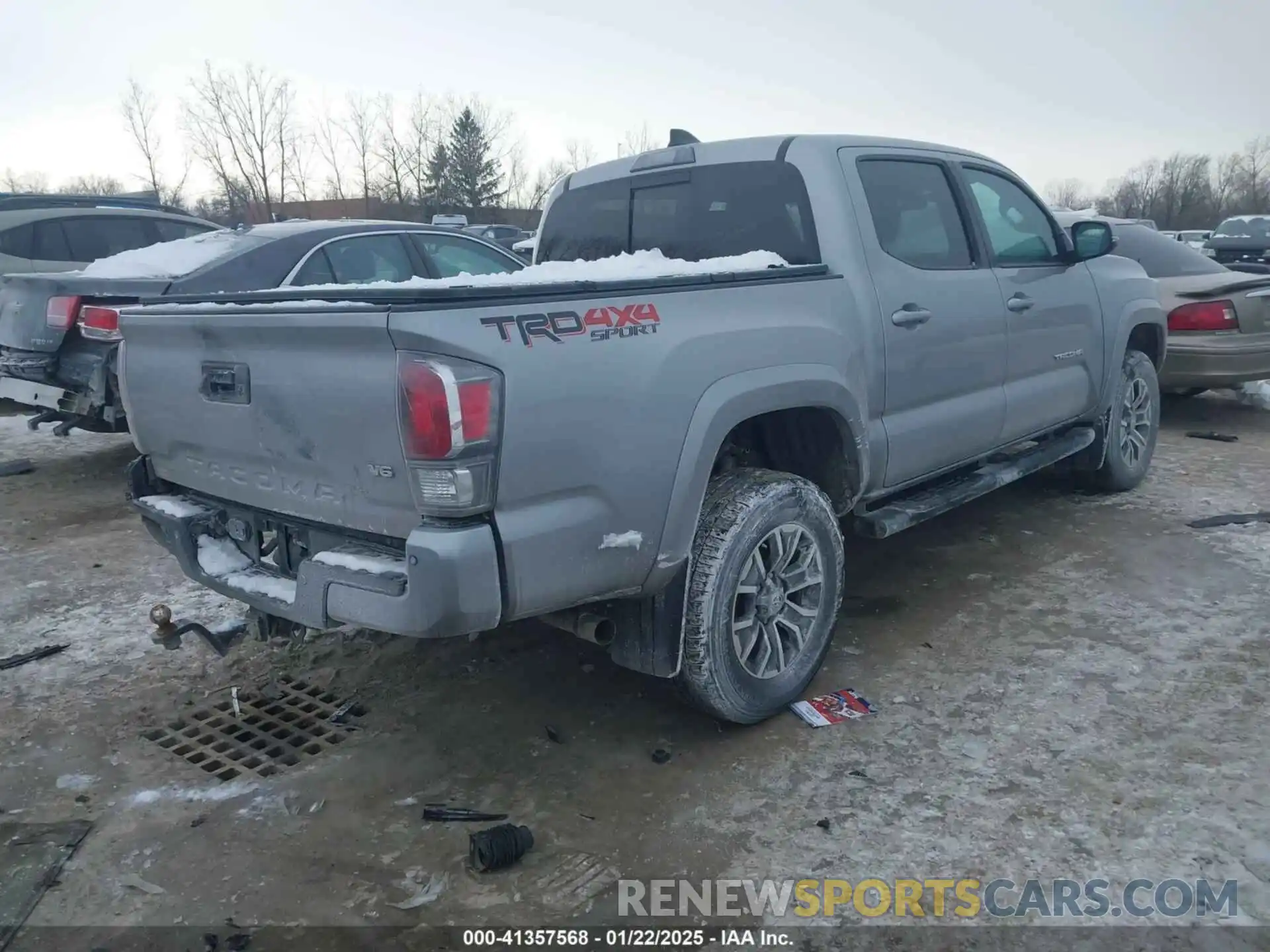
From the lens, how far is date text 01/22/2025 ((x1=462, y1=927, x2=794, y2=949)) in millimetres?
2330

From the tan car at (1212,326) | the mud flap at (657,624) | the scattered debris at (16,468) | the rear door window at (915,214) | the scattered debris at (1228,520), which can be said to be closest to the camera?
the mud flap at (657,624)

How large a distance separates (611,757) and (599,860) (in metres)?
0.56

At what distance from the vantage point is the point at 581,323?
257cm

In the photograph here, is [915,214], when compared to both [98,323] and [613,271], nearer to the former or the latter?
[613,271]

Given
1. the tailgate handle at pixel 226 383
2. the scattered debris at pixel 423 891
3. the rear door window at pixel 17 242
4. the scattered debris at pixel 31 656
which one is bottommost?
the scattered debris at pixel 423 891

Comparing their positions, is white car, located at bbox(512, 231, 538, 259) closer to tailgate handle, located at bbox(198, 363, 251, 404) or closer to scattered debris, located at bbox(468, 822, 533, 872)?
tailgate handle, located at bbox(198, 363, 251, 404)

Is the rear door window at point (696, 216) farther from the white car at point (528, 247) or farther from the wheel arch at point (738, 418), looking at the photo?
the wheel arch at point (738, 418)

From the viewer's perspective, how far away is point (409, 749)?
327cm

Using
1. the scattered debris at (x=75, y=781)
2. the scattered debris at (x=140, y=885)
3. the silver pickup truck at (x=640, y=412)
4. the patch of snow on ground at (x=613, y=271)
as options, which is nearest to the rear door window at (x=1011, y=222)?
the silver pickup truck at (x=640, y=412)

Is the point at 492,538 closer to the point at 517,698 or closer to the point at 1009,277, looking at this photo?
the point at 517,698

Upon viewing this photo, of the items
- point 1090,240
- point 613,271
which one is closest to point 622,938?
point 613,271

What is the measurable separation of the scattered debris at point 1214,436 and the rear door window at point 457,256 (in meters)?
5.61

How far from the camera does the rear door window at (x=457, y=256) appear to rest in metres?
6.43

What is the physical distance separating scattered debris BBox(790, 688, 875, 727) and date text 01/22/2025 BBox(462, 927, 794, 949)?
1.07 m
